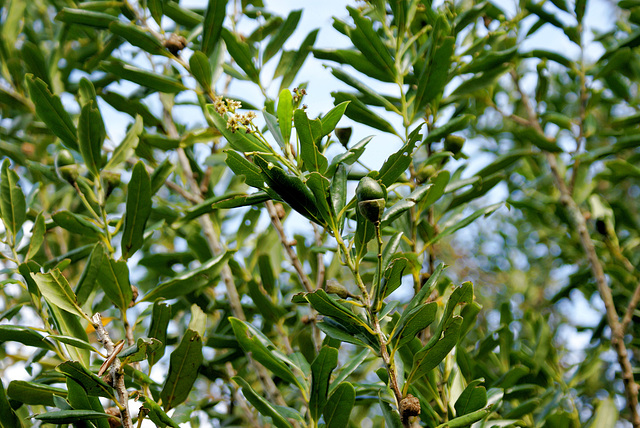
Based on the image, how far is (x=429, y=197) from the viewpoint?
130cm

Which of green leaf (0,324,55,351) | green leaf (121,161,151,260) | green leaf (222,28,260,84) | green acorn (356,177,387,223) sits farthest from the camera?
green leaf (222,28,260,84)

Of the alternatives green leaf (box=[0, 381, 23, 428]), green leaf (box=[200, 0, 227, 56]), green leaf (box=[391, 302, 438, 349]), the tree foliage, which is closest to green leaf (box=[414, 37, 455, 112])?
the tree foliage

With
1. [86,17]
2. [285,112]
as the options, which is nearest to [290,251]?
[285,112]

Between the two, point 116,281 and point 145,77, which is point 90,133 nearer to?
point 145,77

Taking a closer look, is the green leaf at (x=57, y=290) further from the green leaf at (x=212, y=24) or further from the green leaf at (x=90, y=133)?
the green leaf at (x=212, y=24)

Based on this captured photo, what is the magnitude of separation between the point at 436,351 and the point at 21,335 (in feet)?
2.70

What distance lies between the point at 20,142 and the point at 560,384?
2.12 metres

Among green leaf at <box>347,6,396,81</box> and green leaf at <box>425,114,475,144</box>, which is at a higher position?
green leaf at <box>347,6,396,81</box>

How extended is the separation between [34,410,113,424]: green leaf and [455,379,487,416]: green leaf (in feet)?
2.04

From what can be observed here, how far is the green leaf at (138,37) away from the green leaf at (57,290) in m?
0.66

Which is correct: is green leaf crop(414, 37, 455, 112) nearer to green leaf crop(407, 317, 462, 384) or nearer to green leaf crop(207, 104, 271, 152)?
green leaf crop(207, 104, 271, 152)

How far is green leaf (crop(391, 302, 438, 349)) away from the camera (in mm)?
917

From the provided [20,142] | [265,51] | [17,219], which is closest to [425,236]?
[265,51]

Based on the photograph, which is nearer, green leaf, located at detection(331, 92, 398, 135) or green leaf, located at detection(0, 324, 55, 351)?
green leaf, located at detection(0, 324, 55, 351)
